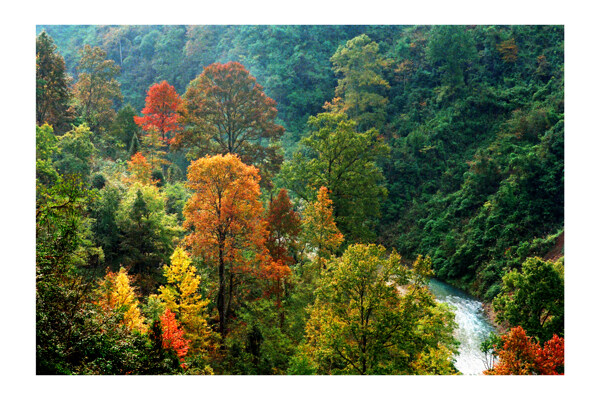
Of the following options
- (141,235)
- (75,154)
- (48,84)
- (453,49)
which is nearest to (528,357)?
(141,235)

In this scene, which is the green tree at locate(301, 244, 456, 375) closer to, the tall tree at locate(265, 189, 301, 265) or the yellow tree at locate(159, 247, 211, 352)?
the yellow tree at locate(159, 247, 211, 352)

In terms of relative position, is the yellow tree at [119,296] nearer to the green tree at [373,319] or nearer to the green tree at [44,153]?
the green tree at [44,153]

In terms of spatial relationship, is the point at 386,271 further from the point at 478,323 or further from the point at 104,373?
the point at 478,323

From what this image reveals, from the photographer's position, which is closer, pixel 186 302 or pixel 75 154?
pixel 186 302

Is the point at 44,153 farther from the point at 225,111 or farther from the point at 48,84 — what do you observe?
the point at 225,111

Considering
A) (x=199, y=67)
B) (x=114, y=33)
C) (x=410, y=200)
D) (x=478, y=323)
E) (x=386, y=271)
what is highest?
(x=114, y=33)

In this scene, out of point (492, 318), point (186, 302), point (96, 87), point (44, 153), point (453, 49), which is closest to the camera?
point (186, 302)
